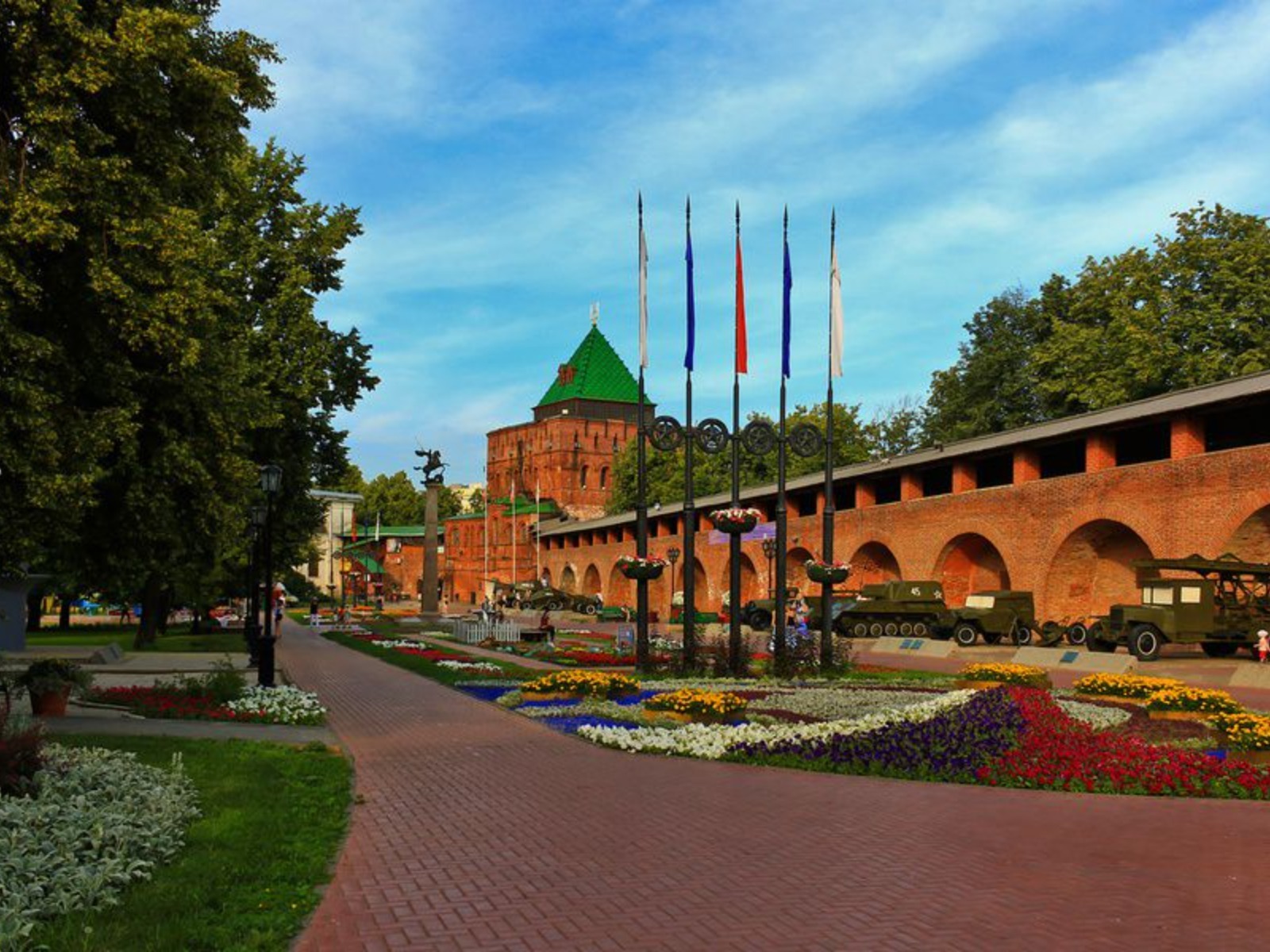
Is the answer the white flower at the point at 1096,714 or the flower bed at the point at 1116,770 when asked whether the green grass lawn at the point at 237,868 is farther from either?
the white flower at the point at 1096,714

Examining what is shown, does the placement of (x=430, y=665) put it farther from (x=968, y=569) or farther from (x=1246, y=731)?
(x=968, y=569)

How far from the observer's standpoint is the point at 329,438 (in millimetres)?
33500

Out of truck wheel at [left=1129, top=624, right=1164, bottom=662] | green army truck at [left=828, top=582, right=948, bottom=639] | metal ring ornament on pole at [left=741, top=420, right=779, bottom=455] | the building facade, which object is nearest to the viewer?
metal ring ornament on pole at [left=741, top=420, right=779, bottom=455]

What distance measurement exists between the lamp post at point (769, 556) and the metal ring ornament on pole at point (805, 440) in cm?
2212

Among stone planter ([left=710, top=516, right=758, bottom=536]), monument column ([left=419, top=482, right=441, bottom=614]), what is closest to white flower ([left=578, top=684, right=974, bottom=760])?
stone planter ([left=710, top=516, right=758, bottom=536])

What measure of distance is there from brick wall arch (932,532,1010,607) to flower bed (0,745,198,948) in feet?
123

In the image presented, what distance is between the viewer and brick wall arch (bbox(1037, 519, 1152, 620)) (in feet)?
122

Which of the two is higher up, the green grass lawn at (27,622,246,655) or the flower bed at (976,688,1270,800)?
the flower bed at (976,688,1270,800)

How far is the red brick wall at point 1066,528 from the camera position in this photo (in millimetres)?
30703

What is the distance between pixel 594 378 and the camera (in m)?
126

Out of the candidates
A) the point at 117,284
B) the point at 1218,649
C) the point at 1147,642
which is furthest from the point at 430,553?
the point at 117,284

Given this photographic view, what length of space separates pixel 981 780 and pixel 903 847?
3494mm

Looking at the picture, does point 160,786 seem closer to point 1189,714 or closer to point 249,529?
point 1189,714

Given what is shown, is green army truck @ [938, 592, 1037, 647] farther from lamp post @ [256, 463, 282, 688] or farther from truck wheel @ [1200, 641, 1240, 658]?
lamp post @ [256, 463, 282, 688]
